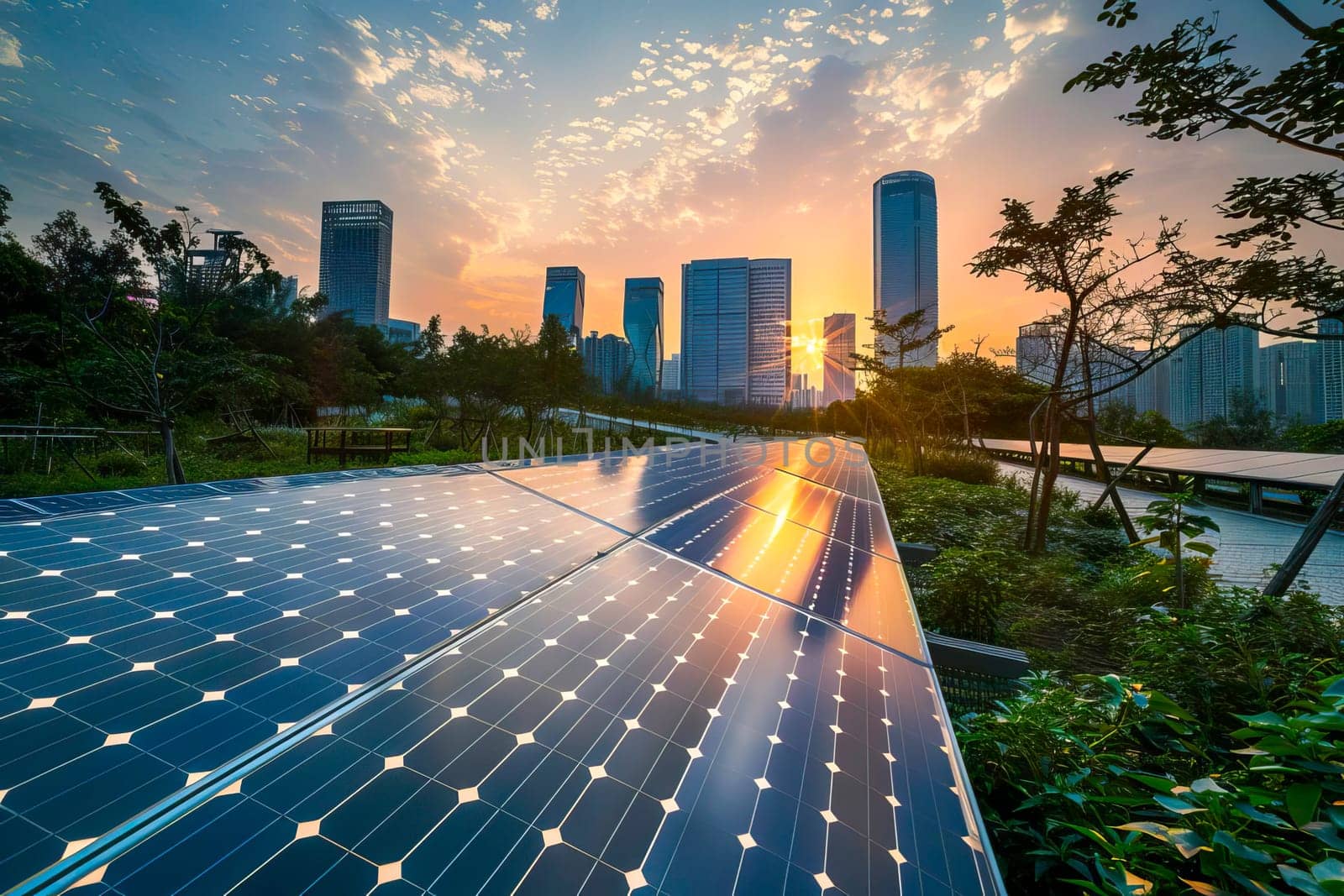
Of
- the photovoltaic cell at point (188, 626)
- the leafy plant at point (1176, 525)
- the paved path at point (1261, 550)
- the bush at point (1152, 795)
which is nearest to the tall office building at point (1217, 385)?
the paved path at point (1261, 550)

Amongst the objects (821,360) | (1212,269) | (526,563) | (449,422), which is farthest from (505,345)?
(821,360)

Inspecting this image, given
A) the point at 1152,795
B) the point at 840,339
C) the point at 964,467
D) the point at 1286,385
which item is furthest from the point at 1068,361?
the point at 840,339

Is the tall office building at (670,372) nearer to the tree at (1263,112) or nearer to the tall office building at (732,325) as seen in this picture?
the tall office building at (732,325)

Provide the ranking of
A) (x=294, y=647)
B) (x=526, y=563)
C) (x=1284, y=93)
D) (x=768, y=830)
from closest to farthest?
(x=768, y=830)
(x=294, y=647)
(x=526, y=563)
(x=1284, y=93)

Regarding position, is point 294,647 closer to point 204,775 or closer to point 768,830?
point 204,775

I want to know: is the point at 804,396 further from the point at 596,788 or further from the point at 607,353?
the point at 596,788

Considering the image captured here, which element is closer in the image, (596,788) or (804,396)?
(596,788)

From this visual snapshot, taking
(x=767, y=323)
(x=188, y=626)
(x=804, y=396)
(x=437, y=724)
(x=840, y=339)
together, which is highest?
(x=767, y=323)
